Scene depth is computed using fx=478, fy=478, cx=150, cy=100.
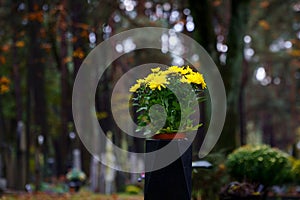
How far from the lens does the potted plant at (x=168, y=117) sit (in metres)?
4.78

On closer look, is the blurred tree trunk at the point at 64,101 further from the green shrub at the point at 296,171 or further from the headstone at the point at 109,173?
the green shrub at the point at 296,171

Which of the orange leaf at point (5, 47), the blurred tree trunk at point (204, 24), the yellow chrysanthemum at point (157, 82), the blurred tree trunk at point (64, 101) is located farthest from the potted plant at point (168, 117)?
the orange leaf at point (5, 47)

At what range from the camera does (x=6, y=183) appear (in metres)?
16.2

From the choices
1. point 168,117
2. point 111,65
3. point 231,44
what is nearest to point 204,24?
point 231,44

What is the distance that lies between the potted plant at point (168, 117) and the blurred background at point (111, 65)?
564 centimetres

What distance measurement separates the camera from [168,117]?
4996 mm

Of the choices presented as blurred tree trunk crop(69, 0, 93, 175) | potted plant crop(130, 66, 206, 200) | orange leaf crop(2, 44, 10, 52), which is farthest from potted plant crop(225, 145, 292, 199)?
orange leaf crop(2, 44, 10, 52)

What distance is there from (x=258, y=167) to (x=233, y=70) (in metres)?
3.80

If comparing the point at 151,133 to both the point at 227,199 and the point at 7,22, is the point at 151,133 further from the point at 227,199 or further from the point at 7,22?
the point at 7,22

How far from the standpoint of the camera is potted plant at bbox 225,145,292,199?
29.5 ft

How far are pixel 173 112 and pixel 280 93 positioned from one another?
26.6 meters

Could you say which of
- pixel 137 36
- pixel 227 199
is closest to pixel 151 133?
pixel 227 199

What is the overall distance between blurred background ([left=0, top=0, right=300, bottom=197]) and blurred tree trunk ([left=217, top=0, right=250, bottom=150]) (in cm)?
3

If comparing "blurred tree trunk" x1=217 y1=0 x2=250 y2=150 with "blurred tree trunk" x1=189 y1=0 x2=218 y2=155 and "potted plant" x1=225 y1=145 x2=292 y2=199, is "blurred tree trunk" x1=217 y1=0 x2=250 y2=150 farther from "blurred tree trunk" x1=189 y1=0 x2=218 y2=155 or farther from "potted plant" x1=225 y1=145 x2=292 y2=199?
"potted plant" x1=225 y1=145 x2=292 y2=199
